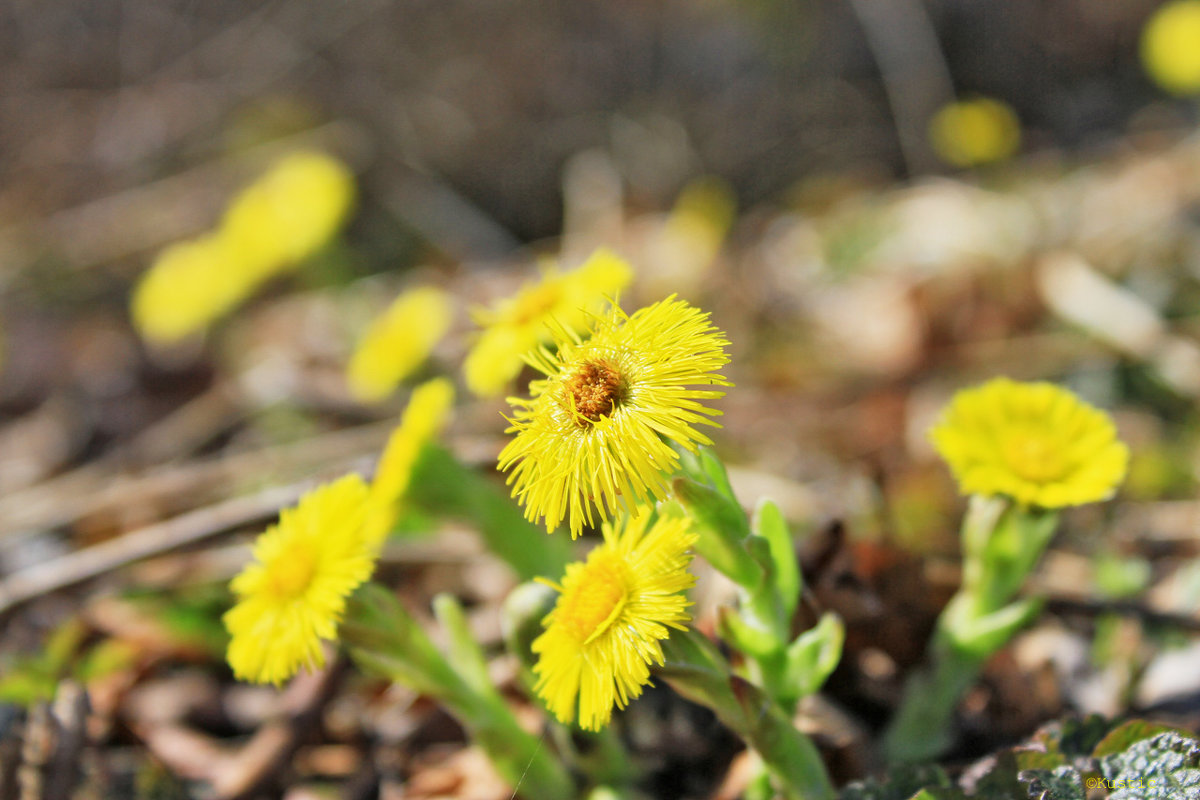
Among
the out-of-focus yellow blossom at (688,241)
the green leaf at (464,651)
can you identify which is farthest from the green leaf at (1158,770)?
the out-of-focus yellow blossom at (688,241)

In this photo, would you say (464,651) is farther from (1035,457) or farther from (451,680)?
(1035,457)

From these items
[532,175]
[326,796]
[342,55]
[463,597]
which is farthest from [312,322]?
[326,796]

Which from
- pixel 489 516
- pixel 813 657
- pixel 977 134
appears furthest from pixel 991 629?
pixel 977 134

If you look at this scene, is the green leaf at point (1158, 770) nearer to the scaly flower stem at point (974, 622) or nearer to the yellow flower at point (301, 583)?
the scaly flower stem at point (974, 622)

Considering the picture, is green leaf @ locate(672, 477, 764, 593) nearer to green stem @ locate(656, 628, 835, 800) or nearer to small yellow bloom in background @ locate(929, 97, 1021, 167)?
green stem @ locate(656, 628, 835, 800)

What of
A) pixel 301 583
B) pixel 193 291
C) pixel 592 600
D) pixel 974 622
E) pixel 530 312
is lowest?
pixel 193 291

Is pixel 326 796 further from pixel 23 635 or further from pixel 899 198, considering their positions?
pixel 899 198

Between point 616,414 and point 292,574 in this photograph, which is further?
point 292,574

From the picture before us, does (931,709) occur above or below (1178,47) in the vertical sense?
below
